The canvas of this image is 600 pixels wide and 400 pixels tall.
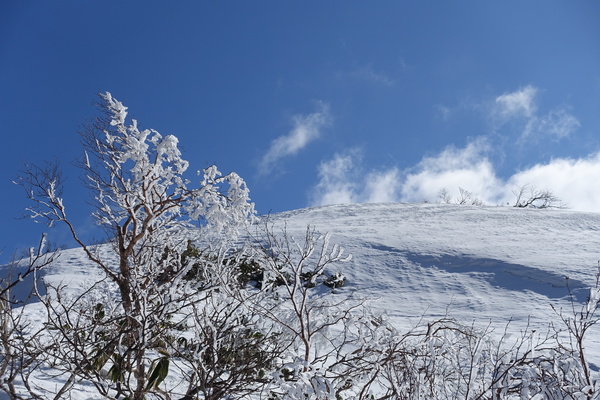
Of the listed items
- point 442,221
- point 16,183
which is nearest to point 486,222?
point 442,221

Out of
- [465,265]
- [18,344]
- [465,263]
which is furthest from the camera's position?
[465,263]

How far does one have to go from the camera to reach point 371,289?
13.5m

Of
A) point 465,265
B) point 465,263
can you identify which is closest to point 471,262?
point 465,263

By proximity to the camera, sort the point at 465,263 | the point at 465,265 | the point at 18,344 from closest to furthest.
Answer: the point at 18,344 → the point at 465,265 → the point at 465,263

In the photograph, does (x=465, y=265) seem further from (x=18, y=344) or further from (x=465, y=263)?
(x=18, y=344)

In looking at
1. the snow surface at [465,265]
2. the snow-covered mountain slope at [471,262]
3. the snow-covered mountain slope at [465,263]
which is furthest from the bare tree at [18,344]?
the snow-covered mountain slope at [465,263]

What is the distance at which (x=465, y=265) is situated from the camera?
50.2ft

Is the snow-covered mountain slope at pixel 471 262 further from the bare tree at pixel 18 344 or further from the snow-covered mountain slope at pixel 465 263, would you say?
the bare tree at pixel 18 344

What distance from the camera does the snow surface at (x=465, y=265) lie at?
37.3 feet

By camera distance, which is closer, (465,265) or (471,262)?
(465,265)

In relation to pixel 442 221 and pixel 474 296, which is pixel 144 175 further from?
pixel 442 221

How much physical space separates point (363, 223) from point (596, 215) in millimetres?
13922

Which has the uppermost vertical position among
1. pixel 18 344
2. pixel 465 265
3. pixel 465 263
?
pixel 465 263

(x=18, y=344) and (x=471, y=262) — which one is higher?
(x=471, y=262)
